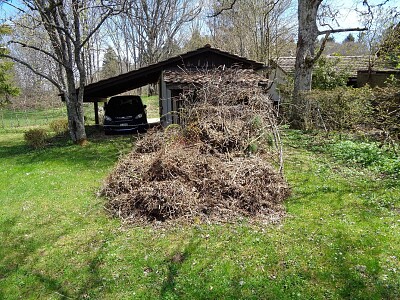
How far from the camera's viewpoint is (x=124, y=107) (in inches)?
577

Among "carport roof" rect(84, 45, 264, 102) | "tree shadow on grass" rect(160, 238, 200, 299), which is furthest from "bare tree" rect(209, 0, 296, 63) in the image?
"tree shadow on grass" rect(160, 238, 200, 299)

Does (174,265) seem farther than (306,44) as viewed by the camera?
No

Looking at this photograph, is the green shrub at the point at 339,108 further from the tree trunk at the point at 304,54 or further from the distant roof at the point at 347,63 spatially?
the distant roof at the point at 347,63

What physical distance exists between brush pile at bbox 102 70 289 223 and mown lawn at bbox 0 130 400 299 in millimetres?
416

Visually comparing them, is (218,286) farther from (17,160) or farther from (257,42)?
(257,42)

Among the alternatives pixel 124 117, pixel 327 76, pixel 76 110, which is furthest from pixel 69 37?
pixel 327 76

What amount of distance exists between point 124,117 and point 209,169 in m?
9.06

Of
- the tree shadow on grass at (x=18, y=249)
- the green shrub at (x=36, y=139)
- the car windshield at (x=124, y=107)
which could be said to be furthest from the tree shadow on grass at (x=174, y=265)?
the car windshield at (x=124, y=107)

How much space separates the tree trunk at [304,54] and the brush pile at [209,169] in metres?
4.86

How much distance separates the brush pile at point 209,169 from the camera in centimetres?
545

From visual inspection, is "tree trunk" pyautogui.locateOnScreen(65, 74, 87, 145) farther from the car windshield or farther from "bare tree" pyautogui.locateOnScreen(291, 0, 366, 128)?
"bare tree" pyautogui.locateOnScreen(291, 0, 366, 128)

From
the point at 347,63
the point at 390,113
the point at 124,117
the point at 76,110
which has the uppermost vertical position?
the point at 347,63

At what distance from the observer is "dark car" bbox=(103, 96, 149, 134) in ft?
45.7

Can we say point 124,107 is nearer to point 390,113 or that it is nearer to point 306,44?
point 306,44
